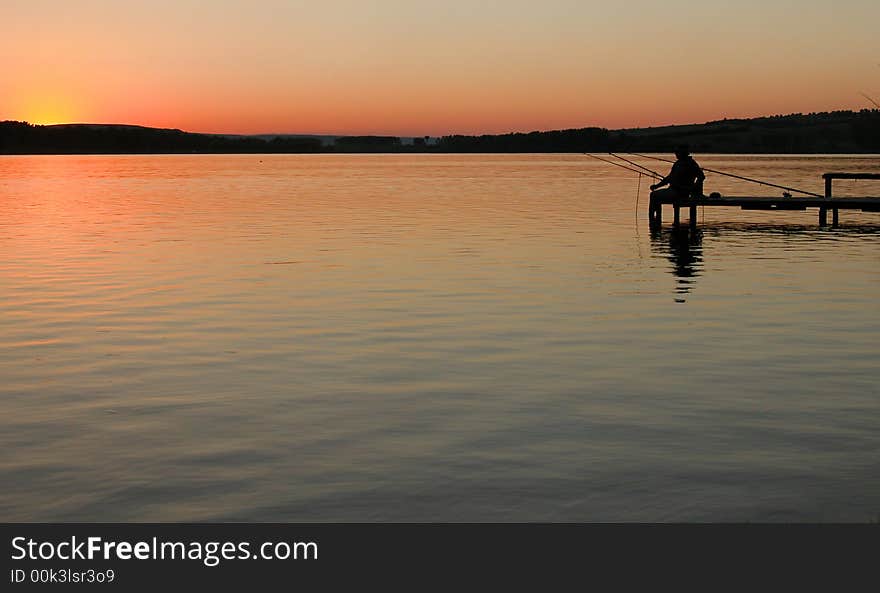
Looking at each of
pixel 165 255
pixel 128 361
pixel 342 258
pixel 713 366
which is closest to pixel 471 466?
pixel 713 366

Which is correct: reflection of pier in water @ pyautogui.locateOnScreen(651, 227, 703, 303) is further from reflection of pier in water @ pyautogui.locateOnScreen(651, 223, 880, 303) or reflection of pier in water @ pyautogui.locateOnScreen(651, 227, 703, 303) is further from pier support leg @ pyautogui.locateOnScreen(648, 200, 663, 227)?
pier support leg @ pyautogui.locateOnScreen(648, 200, 663, 227)

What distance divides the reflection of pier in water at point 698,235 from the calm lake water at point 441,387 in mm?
251

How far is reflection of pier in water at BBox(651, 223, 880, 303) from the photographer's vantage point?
24.8 meters

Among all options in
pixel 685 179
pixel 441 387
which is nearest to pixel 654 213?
pixel 685 179

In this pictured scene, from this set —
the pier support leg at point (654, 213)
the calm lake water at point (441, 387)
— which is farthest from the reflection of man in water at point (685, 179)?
the calm lake water at point (441, 387)

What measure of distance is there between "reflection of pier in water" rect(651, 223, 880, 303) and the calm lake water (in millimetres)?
251

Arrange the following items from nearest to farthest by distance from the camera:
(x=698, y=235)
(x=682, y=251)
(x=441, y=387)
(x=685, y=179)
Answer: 1. (x=441, y=387)
2. (x=682, y=251)
3. (x=698, y=235)
4. (x=685, y=179)

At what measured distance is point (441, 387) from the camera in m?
12.0

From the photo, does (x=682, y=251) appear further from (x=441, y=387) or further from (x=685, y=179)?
(x=441, y=387)

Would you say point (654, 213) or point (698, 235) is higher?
point (654, 213)

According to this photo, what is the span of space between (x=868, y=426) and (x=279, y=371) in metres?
6.35

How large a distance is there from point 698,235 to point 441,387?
23682mm

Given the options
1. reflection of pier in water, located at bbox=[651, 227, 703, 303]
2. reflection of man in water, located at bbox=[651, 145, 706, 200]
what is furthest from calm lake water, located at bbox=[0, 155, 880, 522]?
reflection of man in water, located at bbox=[651, 145, 706, 200]
